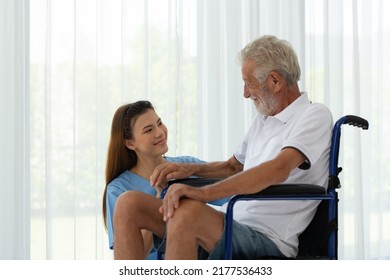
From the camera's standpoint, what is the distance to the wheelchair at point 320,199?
1.83m

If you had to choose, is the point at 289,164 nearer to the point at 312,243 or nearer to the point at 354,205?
the point at 312,243

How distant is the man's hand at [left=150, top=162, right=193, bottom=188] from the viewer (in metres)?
2.20

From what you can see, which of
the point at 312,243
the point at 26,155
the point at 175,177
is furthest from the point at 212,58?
the point at 312,243

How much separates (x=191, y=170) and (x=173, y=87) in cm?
117

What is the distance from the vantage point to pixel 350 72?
385 centimetres

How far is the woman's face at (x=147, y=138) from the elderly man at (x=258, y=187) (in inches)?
7.9

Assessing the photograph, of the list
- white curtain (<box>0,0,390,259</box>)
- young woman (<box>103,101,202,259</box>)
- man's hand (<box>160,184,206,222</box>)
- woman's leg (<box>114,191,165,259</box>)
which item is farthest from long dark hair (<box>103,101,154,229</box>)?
white curtain (<box>0,0,390,259</box>)

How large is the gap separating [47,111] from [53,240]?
62 centimetres

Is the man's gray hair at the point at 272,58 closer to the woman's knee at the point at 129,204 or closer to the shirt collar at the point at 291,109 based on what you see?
the shirt collar at the point at 291,109

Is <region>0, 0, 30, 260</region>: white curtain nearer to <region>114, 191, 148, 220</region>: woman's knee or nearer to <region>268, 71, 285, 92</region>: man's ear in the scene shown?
<region>114, 191, 148, 220</region>: woman's knee

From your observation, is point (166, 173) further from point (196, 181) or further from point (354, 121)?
point (354, 121)

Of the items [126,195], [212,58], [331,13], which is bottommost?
[126,195]

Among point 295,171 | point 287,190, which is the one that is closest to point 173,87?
point 295,171

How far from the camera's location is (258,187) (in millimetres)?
1897
